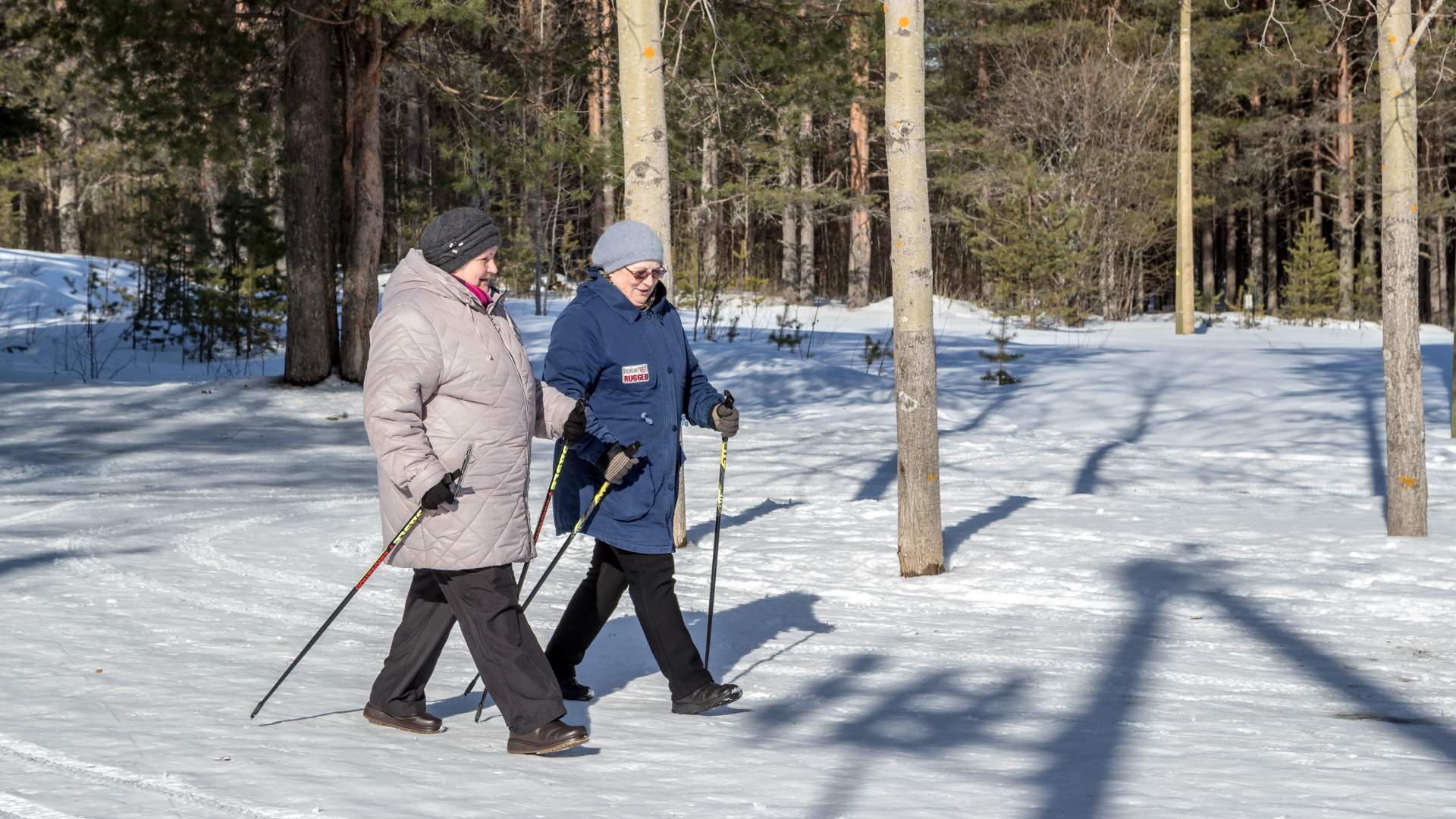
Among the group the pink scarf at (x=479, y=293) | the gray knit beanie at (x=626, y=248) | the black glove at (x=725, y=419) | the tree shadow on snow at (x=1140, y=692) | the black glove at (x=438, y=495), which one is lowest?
the tree shadow on snow at (x=1140, y=692)

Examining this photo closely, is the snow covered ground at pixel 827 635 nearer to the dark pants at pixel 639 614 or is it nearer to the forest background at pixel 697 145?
the dark pants at pixel 639 614

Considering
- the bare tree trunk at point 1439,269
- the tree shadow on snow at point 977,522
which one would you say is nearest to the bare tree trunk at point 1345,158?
the bare tree trunk at point 1439,269

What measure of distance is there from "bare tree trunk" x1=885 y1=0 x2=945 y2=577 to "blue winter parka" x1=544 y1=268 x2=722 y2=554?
8.31 ft

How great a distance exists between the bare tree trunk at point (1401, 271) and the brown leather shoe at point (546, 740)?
5.84 metres

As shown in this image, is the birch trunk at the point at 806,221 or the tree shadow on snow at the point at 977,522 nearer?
the tree shadow on snow at the point at 977,522

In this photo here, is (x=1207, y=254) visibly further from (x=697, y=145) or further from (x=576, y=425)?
(x=576, y=425)

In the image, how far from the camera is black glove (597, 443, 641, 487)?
456 cm

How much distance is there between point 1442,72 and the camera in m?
8.52

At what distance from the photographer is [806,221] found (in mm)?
34656

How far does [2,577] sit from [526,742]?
151 inches

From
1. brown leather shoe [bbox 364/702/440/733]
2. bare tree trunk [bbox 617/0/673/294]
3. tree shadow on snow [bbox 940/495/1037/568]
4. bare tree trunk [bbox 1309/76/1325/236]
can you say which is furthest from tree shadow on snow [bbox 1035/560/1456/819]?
bare tree trunk [bbox 1309/76/1325/236]

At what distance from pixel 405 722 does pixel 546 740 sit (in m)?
0.56

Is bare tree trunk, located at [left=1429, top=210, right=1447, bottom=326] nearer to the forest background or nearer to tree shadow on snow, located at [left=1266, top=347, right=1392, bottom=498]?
the forest background

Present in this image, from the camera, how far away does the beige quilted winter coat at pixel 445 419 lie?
159 inches
